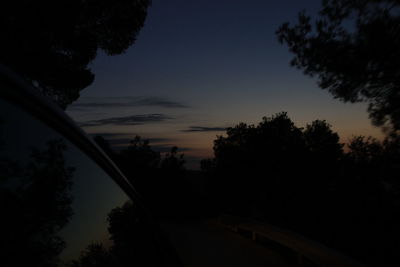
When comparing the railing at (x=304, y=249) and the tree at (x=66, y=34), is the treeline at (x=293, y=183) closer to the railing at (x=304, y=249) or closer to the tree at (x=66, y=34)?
the railing at (x=304, y=249)

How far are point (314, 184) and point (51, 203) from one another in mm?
26519

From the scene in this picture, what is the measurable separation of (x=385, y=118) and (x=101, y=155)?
704 cm

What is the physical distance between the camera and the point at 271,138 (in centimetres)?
3694

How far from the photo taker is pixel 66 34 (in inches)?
416

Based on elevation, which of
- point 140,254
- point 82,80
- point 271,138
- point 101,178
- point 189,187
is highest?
point 271,138

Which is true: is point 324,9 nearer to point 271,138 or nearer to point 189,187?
point 189,187

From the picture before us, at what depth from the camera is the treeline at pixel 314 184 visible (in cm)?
810

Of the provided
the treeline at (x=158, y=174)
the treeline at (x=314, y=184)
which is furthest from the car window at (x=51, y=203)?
the treeline at (x=158, y=174)

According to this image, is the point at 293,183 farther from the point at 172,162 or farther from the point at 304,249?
the point at 304,249

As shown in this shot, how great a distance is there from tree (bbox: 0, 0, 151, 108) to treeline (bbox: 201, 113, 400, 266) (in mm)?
9682

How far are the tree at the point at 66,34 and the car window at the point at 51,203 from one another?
25.4 feet

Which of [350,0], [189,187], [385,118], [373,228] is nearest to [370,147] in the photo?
[385,118]

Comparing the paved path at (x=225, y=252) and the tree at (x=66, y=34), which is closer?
the paved path at (x=225, y=252)

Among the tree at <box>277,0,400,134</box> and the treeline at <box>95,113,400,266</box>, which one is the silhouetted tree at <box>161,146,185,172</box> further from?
the tree at <box>277,0,400,134</box>
